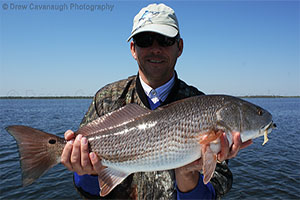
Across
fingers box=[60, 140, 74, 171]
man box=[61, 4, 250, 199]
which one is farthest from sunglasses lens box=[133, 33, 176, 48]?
fingers box=[60, 140, 74, 171]

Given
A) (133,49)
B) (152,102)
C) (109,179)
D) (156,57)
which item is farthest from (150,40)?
(109,179)

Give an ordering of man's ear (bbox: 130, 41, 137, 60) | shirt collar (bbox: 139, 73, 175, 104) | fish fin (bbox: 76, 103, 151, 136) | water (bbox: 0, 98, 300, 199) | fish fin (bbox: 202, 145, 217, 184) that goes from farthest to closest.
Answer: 1. water (bbox: 0, 98, 300, 199)
2. man's ear (bbox: 130, 41, 137, 60)
3. shirt collar (bbox: 139, 73, 175, 104)
4. fish fin (bbox: 76, 103, 151, 136)
5. fish fin (bbox: 202, 145, 217, 184)

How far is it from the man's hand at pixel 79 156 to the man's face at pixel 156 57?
5.18 ft

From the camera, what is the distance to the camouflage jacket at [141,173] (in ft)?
11.4

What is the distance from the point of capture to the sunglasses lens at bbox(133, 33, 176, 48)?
357cm

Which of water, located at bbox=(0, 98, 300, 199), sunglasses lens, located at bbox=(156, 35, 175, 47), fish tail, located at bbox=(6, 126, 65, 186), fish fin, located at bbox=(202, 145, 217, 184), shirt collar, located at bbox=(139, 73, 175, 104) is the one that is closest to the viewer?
fish fin, located at bbox=(202, 145, 217, 184)

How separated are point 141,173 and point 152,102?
1210 mm

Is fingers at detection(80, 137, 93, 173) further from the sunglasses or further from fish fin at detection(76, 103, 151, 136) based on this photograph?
the sunglasses

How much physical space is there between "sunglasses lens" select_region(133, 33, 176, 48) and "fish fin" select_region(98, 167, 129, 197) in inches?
80.0

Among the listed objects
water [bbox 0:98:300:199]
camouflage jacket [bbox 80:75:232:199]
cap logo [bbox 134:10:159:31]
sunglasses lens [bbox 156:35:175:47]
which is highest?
cap logo [bbox 134:10:159:31]

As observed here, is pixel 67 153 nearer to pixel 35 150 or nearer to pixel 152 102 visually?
pixel 35 150

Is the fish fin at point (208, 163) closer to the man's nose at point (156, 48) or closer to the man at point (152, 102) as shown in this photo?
the man at point (152, 102)

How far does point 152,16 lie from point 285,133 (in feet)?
67.6

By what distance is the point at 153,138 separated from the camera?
2918 millimetres
